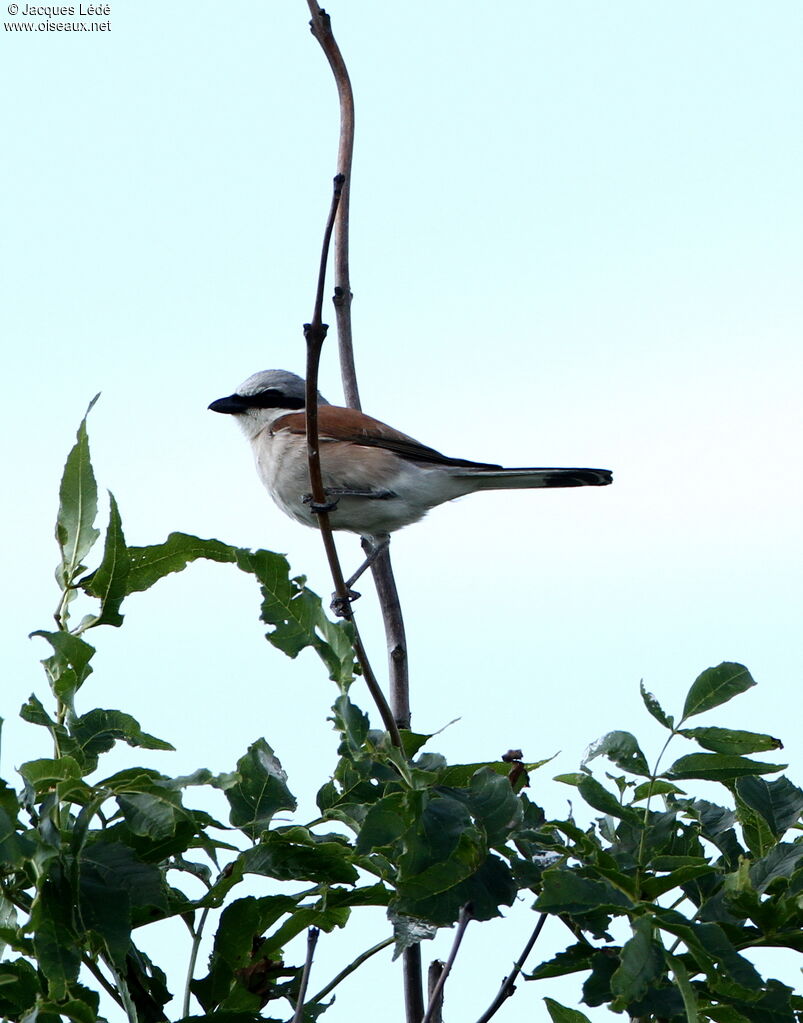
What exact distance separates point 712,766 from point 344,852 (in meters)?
0.57

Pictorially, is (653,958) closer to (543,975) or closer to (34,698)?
(543,975)

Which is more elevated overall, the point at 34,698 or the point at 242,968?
the point at 34,698

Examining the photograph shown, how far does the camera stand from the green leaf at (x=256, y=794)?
5.45 ft

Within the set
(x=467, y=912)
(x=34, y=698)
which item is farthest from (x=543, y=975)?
(x=34, y=698)

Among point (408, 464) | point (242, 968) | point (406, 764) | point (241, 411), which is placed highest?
point (241, 411)

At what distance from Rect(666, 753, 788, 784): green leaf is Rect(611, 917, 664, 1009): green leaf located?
34 centimetres

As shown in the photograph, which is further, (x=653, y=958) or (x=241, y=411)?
(x=241, y=411)

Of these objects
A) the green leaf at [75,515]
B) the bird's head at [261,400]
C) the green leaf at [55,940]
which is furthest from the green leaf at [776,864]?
the bird's head at [261,400]

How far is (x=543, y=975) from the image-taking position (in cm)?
163

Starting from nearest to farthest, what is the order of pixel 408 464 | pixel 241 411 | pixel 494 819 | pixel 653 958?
pixel 653 958 → pixel 494 819 → pixel 408 464 → pixel 241 411

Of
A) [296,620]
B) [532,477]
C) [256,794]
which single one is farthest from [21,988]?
[532,477]

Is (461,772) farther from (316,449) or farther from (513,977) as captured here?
(316,449)

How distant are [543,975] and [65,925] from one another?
654mm

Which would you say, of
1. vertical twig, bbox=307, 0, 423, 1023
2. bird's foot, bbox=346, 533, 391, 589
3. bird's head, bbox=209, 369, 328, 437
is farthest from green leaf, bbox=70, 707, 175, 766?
bird's head, bbox=209, 369, 328, 437
